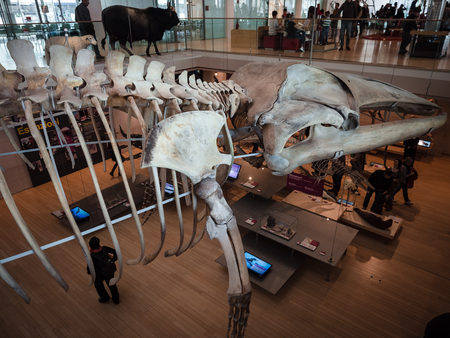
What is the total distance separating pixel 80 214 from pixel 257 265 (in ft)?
12.8

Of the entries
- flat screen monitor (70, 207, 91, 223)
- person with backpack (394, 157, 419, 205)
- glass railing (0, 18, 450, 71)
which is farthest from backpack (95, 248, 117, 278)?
person with backpack (394, 157, 419, 205)

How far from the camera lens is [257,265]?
17.5 feet

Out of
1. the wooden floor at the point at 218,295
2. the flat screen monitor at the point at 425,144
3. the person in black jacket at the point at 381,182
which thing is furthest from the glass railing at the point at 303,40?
the flat screen monitor at the point at 425,144

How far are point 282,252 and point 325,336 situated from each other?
5.40ft

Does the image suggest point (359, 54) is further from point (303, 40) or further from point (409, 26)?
point (303, 40)

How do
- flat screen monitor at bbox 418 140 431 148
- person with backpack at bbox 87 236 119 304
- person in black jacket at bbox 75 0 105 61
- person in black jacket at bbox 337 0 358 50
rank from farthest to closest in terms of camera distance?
flat screen monitor at bbox 418 140 431 148 → person in black jacket at bbox 337 0 358 50 → person in black jacket at bbox 75 0 105 61 → person with backpack at bbox 87 236 119 304

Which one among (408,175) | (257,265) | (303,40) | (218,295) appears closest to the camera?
(218,295)

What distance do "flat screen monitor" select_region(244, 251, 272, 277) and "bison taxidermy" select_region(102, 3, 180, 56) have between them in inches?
205

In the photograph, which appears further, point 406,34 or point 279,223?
point 406,34

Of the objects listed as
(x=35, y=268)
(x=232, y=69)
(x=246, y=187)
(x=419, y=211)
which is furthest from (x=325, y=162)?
(x=35, y=268)

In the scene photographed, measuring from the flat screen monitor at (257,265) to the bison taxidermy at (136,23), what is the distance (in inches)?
205

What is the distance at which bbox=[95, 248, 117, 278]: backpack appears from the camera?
4321 mm

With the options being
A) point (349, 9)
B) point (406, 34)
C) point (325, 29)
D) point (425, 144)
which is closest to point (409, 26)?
point (406, 34)

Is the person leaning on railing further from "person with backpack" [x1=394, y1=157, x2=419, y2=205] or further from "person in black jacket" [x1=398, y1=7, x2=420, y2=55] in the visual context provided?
"person with backpack" [x1=394, y1=157, x2=419, y2=205]
